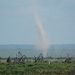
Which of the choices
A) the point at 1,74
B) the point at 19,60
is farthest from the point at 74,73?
the point at 19,60

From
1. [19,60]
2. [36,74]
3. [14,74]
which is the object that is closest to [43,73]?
[36,74]

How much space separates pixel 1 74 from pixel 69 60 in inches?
792

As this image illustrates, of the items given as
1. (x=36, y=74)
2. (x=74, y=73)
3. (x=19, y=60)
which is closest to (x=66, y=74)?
(x=74, y=73)

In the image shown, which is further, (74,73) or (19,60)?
(19,60)

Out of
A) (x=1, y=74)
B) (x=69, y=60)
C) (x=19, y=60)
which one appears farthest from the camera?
(x=69, y=60)

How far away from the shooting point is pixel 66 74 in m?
32.2

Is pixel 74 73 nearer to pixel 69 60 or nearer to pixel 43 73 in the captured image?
pixel 43 73

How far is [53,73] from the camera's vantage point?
3275cm

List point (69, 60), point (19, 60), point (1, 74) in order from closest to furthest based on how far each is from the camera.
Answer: point (1, 74) < point (19, 60) < point (69, 60)

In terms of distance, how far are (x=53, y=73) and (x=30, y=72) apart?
2.54 m

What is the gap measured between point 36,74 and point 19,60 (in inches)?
582

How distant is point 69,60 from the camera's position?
49.6 metres

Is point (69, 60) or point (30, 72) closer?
point (30, 72)

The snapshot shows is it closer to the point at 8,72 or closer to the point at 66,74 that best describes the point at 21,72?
the point at 8,72
